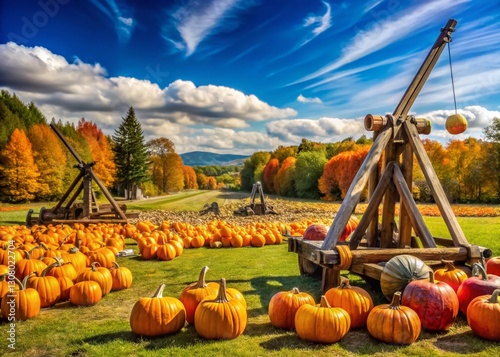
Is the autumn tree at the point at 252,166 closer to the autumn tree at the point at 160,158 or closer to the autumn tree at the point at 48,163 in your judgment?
the autumn tree at the point at 160,158

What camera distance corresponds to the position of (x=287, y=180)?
58.6m

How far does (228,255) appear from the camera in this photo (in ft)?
33.8

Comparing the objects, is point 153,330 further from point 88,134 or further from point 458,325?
point 88,134

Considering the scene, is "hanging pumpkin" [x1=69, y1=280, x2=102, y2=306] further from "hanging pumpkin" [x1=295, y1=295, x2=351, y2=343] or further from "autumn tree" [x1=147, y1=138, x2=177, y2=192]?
"autumn tree" [x1=147, y1=138, x2=177, y2=192]

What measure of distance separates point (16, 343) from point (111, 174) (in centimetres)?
4841

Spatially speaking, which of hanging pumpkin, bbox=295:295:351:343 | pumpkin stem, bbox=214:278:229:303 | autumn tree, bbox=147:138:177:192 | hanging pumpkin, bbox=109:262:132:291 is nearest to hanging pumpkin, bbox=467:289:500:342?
hanging pumpkin, bbox=295:295:351:343

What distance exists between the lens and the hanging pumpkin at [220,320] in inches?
174

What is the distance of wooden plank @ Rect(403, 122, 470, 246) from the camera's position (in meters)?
6.10

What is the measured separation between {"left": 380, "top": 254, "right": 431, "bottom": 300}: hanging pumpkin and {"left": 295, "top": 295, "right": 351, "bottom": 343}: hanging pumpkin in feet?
3.31

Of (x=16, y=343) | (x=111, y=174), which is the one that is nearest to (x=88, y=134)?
(x=111, y=174)

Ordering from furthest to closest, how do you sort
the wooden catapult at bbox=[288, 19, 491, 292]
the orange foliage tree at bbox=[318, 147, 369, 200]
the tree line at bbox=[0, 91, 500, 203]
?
the orange foliage tree at bbox=[318, 147, 369, 200] < the tree line at bbox=[0, 91, 500, 203] < the wooden catapult at bbox=[288, 19, 491, 292]

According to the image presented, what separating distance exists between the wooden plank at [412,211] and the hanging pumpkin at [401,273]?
3.09 feet

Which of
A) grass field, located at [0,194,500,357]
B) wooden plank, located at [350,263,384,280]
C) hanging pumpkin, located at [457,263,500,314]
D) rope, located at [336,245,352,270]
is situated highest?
rope, located at [336,245,352,270]

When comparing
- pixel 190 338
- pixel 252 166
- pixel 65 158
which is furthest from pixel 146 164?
pixel 190 338
